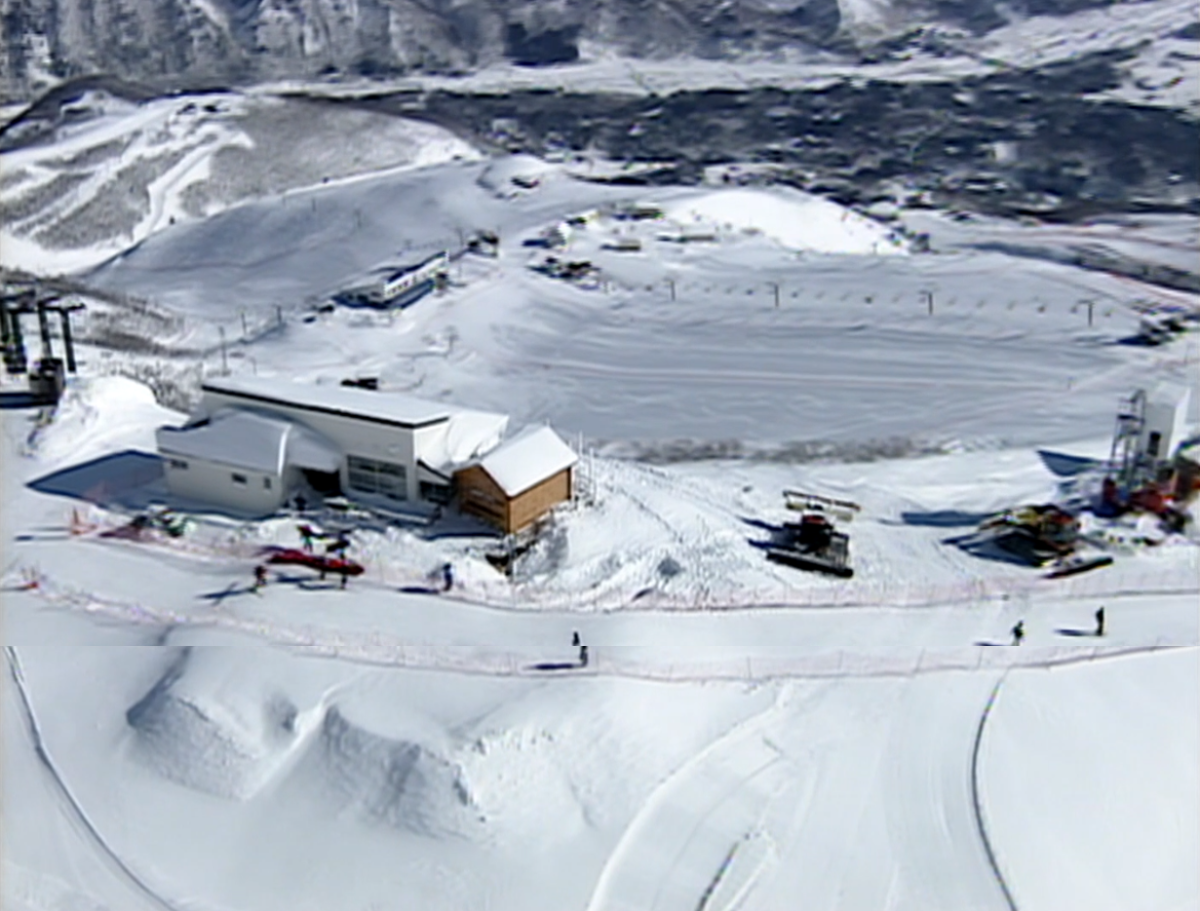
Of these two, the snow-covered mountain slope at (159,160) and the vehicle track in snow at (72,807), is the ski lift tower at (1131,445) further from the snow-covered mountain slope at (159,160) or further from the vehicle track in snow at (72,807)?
the snow-covered mountain slope at (159,160)

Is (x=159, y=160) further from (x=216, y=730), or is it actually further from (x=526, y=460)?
(x=216, y=730)

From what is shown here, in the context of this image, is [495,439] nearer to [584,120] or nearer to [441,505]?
[441,505]

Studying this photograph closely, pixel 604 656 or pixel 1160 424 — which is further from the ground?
pixel 1160 424

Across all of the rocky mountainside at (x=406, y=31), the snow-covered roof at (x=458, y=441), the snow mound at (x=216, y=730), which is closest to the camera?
the snow mound at (x=216, y=730)

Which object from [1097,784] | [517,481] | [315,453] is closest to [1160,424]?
[1097,784]

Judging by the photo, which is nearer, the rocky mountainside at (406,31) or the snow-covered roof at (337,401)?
the snow-covered roof at (337,401)

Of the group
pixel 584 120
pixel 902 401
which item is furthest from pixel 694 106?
pixel 902 401

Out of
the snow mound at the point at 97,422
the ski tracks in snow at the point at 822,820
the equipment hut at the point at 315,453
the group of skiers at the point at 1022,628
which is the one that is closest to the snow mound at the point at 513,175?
the snow mound at the point at 97,422

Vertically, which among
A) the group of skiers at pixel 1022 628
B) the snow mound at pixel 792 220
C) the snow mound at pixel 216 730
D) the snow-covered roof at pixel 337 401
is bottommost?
the snow mound at pixel 792 220
